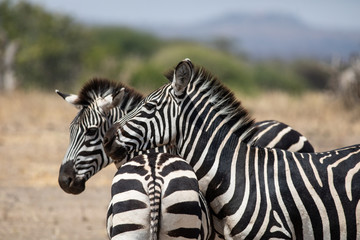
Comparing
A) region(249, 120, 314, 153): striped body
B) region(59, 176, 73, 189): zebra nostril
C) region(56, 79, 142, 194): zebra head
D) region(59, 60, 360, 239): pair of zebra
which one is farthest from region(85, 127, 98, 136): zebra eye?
region(249, 120, 314, 153): striped body

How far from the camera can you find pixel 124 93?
6.23 m

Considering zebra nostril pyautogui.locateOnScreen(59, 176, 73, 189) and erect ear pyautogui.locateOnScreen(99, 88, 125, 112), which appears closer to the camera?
zebra nostril pyautogui.locateOnScreen(59, 176, 73, 189)

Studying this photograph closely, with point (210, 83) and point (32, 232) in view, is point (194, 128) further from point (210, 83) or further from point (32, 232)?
point (32, 232)

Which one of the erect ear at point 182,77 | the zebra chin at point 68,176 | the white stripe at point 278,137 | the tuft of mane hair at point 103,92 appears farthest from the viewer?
the white stripe at point 278,137

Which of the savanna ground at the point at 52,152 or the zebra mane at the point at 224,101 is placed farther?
the savanna ground at the point at 52,152

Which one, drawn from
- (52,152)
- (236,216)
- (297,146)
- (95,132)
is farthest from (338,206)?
(52,152)

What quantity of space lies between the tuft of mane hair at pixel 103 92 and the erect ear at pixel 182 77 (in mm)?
1560

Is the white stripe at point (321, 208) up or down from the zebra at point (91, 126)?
down

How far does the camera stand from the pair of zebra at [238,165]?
14.0 feet

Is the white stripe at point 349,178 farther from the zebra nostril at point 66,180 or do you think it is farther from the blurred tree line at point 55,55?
the blurred tree line at point 55,55

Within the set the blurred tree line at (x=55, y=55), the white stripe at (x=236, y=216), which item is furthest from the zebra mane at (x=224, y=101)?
the blurred tree line at (x=55, y=55)

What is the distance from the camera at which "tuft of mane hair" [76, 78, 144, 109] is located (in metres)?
6.21

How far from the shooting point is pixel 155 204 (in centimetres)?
396

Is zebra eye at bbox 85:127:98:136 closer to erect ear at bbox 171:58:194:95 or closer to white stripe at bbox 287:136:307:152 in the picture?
erect ear at bbox 171:58:194:95
